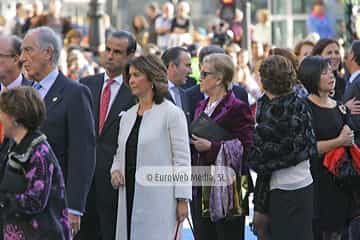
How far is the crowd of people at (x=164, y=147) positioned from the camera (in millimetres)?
8023

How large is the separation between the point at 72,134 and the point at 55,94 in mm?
336

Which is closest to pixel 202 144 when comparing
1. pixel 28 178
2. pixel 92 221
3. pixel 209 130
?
pixel 209 130

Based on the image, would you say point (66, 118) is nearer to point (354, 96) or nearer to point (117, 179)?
point (117, 179)

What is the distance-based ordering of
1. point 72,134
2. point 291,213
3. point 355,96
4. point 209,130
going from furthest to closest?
point 355,96 < point 209,130 < point 291,213 < point 72,134

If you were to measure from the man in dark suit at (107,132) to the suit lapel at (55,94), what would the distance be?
0.90 metres

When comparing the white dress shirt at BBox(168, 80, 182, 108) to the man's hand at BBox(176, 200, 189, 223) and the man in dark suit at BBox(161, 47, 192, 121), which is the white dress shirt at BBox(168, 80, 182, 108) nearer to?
the man in dark suit at BBox(161, 47, 192, 121)

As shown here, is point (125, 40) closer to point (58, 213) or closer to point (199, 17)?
point (58, 213)

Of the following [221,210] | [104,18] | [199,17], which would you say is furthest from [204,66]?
[199,17]

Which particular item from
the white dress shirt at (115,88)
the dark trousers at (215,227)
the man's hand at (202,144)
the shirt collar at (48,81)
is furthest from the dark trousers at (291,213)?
the shirt collar at (48,81)

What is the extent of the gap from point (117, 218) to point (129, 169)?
0.43 m

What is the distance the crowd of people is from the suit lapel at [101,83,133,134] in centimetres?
1

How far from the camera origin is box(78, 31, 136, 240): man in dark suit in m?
10.0

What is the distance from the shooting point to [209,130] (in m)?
10.6

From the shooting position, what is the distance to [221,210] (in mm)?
10398
